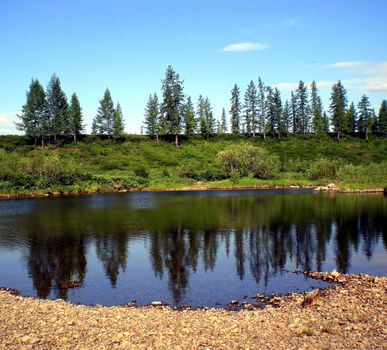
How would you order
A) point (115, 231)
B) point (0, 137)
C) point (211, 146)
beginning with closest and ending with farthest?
point (115, 231), point (0, 137), point (211, 146)

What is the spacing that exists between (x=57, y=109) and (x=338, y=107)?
4168 inches

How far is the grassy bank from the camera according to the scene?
87.7 meters

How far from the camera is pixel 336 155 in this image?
126 m

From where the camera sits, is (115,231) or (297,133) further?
(297,133)

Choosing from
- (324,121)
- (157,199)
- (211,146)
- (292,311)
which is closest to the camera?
(292,311)

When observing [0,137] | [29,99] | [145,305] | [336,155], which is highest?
[29,99]

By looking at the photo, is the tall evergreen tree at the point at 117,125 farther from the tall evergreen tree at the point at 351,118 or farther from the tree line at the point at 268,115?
the tall evergreen tree at the point at 351,118

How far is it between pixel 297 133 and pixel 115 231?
131 m

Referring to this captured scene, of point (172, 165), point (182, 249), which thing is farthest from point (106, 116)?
point (182, 249)

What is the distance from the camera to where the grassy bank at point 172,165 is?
87688 mm

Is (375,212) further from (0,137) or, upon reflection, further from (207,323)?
(0,137)

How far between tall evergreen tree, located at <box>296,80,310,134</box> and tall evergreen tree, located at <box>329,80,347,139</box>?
10.3 m

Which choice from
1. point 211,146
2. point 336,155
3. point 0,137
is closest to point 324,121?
point 336,155

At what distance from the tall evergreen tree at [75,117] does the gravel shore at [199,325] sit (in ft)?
370
